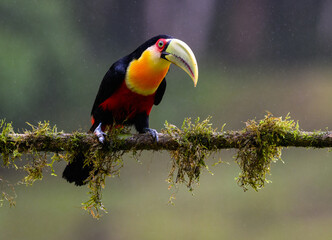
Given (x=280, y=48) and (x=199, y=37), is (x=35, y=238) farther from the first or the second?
(x=280, y=48)

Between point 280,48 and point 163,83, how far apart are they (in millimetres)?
4440

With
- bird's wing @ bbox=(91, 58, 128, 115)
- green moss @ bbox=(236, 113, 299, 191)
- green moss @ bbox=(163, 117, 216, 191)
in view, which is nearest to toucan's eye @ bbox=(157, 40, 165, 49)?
bird's wing @ bbox=(91, 58, 128, 115)

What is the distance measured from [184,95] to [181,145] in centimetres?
437

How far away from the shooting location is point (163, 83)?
2.67m

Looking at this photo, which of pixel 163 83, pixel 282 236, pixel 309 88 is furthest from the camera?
pixel 309 88

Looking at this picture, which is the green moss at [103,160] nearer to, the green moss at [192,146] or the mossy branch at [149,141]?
the mossy branch at [149,141]

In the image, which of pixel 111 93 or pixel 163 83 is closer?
pixel 111 93

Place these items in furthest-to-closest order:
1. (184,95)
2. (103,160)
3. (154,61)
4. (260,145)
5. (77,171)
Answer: (184,95), (154,61), (77,171), (103,160), (260,145)

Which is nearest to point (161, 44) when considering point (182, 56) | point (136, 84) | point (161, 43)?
point (161, 43)

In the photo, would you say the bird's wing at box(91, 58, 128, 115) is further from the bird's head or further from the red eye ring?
the red eye ring

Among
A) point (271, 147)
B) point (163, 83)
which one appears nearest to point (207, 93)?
point (163, 83)

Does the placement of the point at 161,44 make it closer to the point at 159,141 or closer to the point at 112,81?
the point at 112,81

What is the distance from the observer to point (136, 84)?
239 cm

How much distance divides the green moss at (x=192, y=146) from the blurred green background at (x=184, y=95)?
347cm
